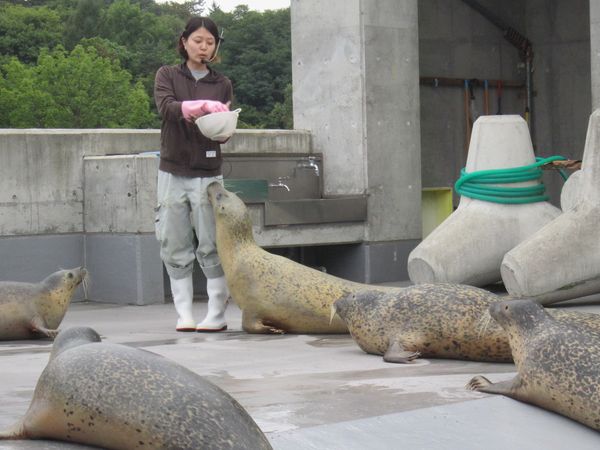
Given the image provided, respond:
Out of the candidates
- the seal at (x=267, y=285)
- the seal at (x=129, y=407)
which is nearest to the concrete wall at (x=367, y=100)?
the seal at (x=267, y=285)

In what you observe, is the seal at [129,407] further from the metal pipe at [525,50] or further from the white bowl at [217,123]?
the metal pipe at [525,50]

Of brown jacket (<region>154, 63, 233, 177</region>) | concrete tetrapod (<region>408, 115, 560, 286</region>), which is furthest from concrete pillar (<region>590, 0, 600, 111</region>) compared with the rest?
brown jacket (<region>154, 63, 233, 177</region>)

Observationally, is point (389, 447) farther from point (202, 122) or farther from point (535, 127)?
point (535, 127)

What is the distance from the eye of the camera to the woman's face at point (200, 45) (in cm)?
792

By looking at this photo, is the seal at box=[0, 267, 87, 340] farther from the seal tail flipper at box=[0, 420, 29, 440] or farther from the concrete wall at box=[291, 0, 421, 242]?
the concrete wall at box=[291, 0, 421, 242]

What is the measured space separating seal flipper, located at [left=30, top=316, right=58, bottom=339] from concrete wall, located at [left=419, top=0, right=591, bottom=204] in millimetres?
6603

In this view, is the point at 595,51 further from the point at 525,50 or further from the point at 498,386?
the point at 498,386

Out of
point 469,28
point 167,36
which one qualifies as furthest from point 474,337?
point 167,36

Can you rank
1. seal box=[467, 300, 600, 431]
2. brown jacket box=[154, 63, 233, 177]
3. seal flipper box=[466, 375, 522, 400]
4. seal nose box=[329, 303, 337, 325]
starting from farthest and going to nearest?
1. brown jacket box=[154, 63, 233, 177]
2. seal nose box=[329, 303, 337, 325]
3. seal flipper box=[466, 375, 522, 400]
4. seal box=[467, 300, 600, 431]

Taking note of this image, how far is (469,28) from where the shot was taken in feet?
45.5

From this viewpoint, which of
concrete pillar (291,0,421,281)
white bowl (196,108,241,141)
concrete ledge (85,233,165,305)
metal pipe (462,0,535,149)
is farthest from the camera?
metal pipe (462,0,535,149)

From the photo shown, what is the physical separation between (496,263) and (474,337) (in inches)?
139

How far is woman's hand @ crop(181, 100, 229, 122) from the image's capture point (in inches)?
296

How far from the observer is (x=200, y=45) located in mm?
7938
